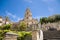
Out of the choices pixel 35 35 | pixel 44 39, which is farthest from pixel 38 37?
pixel 44 39

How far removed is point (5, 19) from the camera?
5147 centimetres

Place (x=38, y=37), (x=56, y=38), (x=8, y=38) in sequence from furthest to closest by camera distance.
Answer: (x=56, y=38), (x=38, y=37), (x=8, y=38)

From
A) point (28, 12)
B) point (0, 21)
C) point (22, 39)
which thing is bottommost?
point (22, 39)

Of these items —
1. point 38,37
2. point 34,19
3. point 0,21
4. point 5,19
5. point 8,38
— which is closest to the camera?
point 8,38

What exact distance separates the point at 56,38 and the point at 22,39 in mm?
3267

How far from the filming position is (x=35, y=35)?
10969 millimetres

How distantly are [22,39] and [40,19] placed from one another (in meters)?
36.7

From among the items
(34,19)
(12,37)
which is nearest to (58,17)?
(34,19)

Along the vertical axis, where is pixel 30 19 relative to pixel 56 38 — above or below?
above

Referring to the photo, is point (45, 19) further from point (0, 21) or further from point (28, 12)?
point (0, 21)

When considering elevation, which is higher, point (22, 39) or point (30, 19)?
point (30, 19)

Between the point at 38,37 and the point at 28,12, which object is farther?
the point at 28,12

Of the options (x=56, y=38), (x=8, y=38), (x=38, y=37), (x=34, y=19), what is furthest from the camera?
(x=34, y=19)

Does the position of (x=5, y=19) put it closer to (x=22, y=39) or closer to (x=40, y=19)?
(x=40, y=19)
